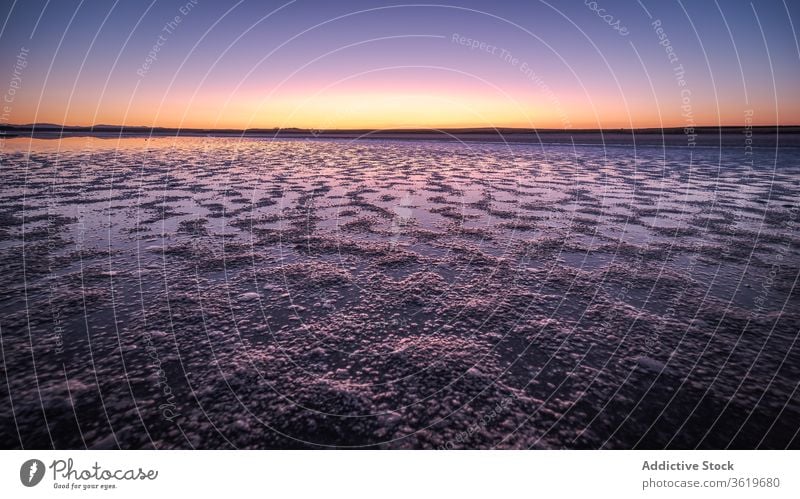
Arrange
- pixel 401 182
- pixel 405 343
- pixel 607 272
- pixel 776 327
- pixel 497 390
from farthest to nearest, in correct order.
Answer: pixel 401 182 < pixel 607 272 < pixel 776 327 < pixel 405 343 < pixel 497 390

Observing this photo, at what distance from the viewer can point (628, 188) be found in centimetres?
1566

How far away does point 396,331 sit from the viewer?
465cm

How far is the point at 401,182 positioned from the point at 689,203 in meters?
11.2

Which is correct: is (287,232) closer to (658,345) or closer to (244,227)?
(244,227)

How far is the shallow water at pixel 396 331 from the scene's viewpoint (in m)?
3.24

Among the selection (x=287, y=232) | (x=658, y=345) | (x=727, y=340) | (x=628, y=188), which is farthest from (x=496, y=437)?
(x=628, y=188)

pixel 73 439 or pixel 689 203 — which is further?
pixel 689 203

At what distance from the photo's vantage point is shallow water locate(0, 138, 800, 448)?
324 centimetres
